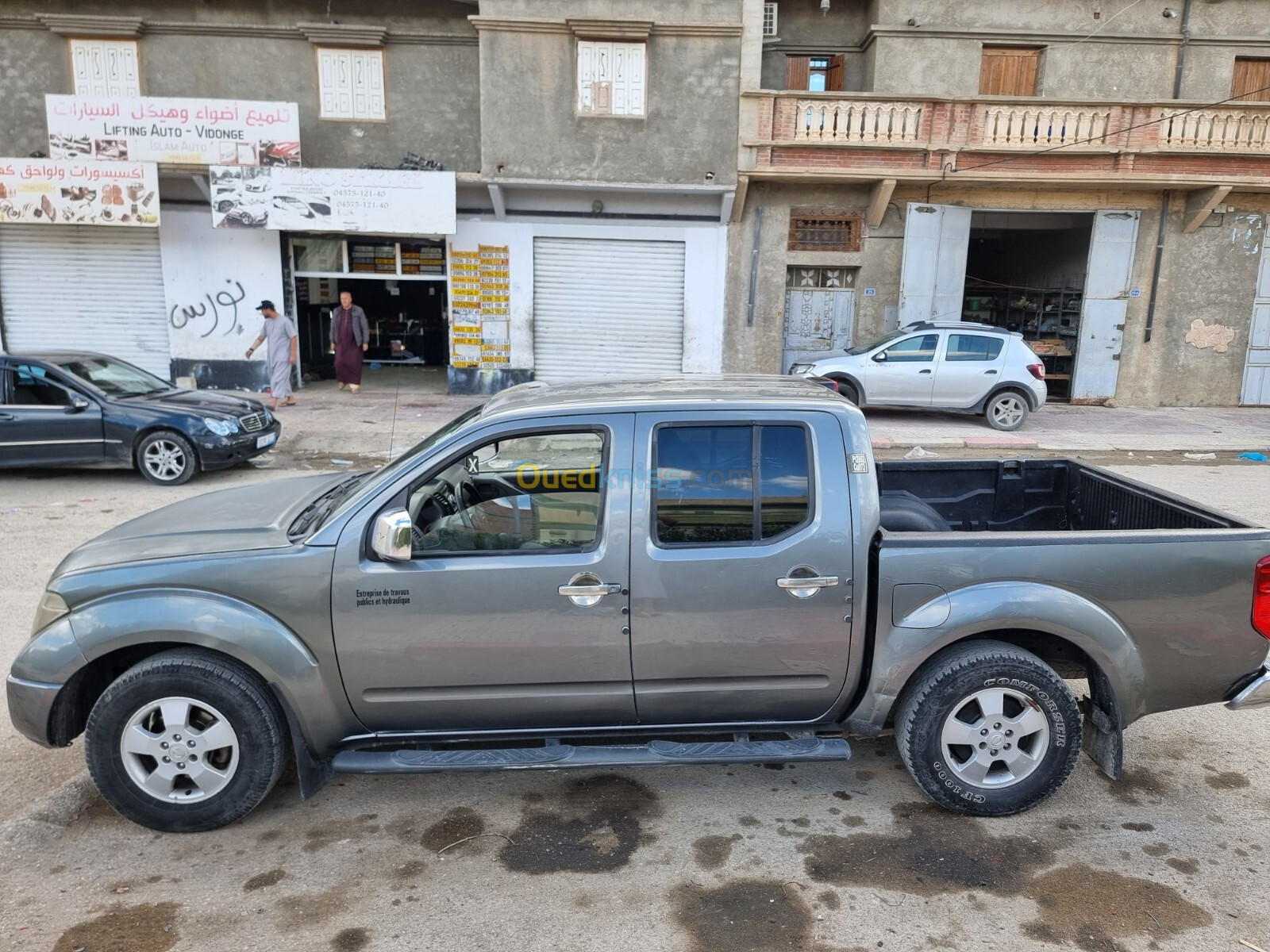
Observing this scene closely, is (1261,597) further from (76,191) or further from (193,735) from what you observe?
(76,191)

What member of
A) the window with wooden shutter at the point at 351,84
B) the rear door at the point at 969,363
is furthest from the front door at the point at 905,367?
the window with wooden shutter at the point at 351,84

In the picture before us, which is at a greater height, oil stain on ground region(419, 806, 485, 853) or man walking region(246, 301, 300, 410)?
man walking region(246, 301, 300, 410)

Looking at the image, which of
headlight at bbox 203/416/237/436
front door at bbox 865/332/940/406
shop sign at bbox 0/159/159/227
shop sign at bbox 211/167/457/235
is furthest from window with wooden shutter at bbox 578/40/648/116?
headlight at bbox 203/416/237/436

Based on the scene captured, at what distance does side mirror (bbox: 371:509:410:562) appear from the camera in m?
3.31

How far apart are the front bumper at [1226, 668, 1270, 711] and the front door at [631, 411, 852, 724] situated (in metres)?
1.62

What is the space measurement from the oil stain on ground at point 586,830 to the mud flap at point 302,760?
31.1 inches

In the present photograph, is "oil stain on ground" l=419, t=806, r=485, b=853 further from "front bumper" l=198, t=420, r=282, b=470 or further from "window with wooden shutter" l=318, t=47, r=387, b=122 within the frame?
"window with wooden shutter" l=318, t=47, r=387, b=122

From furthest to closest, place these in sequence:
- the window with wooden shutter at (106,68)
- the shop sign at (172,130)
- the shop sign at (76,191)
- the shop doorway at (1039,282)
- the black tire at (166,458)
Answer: the shop doorway at (1039,282) < the window with wooden shutter at (106,68) < the shop sign at (76,191) < the shop sign at (172,130) < the black tire at (166,458)

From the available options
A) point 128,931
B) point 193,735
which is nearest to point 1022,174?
point 193,735

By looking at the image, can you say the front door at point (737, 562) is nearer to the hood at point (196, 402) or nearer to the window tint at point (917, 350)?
the hood at point (196, 402)

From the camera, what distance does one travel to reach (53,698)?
11.1ft

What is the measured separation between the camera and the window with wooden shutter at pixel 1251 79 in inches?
644

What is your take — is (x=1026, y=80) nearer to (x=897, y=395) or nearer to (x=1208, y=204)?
(x=1208, y=204)

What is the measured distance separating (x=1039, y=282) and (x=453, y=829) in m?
19.0
